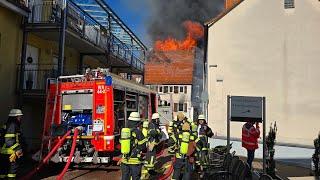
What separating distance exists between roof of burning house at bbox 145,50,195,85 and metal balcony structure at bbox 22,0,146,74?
2303cm

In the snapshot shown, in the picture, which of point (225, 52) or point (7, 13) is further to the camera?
point (225, 52)

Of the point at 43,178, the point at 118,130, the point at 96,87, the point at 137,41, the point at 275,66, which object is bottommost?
the point at 43,178

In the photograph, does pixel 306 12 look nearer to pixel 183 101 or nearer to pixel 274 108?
pixel 274 108

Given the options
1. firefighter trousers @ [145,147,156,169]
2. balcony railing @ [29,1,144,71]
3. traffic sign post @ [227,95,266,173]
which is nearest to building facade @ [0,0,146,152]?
balcony railing @ [29,1,144,71]

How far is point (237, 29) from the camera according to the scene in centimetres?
2423

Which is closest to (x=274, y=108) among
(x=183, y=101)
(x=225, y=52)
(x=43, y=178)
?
(x=225, y=52)

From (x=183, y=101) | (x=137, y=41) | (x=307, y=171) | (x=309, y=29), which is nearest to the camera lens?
(x=307, y=171)

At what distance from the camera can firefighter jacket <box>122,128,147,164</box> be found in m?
7.69

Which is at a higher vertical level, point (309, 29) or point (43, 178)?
point (309, 29)

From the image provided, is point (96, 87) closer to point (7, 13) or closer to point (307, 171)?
point (7, 13)

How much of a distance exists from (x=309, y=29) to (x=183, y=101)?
25894 millimetres

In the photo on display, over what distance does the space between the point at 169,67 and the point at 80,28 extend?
32596 millimetres

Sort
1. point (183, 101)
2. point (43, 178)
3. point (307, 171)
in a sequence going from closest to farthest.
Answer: point (43, 178), point (307, 171), point (183, 101)

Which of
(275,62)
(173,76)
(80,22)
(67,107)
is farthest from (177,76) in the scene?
(67,107)
